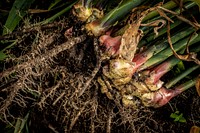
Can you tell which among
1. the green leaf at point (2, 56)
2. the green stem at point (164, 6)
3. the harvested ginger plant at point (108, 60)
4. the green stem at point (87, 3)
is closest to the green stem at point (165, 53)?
the harvested ginger plant at point (108, 60)

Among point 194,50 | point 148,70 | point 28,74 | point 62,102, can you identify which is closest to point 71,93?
point 62,102

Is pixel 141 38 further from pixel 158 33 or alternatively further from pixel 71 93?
pixel 71 93

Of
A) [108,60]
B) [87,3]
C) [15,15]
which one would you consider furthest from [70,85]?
[15,15]

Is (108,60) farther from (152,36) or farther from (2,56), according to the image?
(2,56)

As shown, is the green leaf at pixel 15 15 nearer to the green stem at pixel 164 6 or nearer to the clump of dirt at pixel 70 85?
the clump of dirt at pixel 70 85

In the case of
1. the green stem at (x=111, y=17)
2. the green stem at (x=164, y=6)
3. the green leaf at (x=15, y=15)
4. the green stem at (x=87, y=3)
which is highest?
the green leaf at (x=15, y=15)

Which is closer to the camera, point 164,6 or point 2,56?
point 164,6

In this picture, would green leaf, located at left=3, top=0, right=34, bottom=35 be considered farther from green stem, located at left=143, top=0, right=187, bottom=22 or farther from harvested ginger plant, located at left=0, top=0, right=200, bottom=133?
green stem, located at left=143, top=0, right=187, bottom=22
